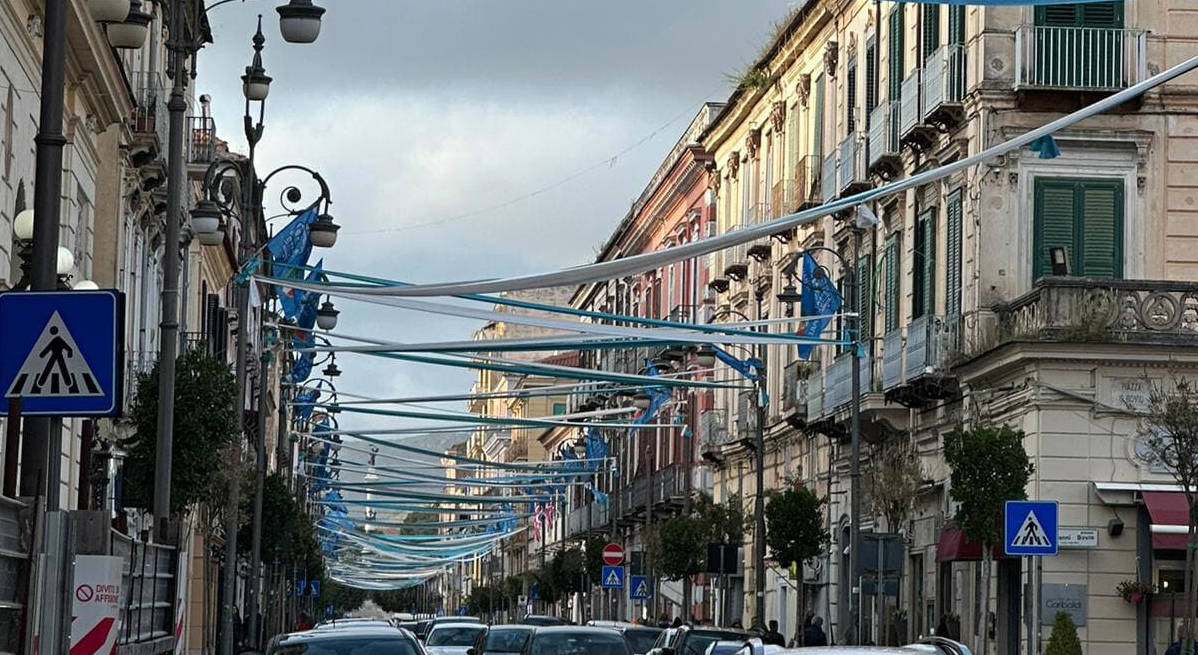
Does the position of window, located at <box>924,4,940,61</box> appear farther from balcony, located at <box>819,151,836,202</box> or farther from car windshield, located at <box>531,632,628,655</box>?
car windshield, located at <box>531,632,628,655</box>

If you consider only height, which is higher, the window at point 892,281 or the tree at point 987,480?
the window at point 892,281

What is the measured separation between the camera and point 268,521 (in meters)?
55.5

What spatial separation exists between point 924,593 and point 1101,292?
8.28m

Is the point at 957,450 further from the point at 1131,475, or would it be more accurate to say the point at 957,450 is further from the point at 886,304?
the point at 886,304

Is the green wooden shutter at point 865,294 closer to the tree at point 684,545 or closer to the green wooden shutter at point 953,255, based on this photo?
the green wooden shutter at point 953,255

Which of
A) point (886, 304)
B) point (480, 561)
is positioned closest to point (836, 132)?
point (886, 304)

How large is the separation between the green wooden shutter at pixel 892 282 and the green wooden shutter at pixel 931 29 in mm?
4205

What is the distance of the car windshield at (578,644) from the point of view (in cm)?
2584

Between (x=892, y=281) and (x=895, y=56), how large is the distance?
4.02 m

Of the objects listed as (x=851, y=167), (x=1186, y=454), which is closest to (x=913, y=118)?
(x=851, y=167)

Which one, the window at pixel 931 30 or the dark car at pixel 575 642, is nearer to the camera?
the dark car at pixel 575 642

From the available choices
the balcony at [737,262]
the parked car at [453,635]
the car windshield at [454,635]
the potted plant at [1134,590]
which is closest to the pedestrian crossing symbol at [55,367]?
the potted plant at [1134,590]

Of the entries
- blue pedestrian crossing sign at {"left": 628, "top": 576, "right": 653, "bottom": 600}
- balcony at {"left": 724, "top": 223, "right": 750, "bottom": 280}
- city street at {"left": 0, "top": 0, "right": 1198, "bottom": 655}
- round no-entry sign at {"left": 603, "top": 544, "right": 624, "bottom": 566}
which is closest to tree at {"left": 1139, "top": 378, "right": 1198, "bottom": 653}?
city street at {"left": 0, "top": 0, "right": 1198, "bottom": 655}

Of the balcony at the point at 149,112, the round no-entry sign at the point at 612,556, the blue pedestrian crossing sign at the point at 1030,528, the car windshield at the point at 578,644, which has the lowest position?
the car windshield at the point at 578,644
